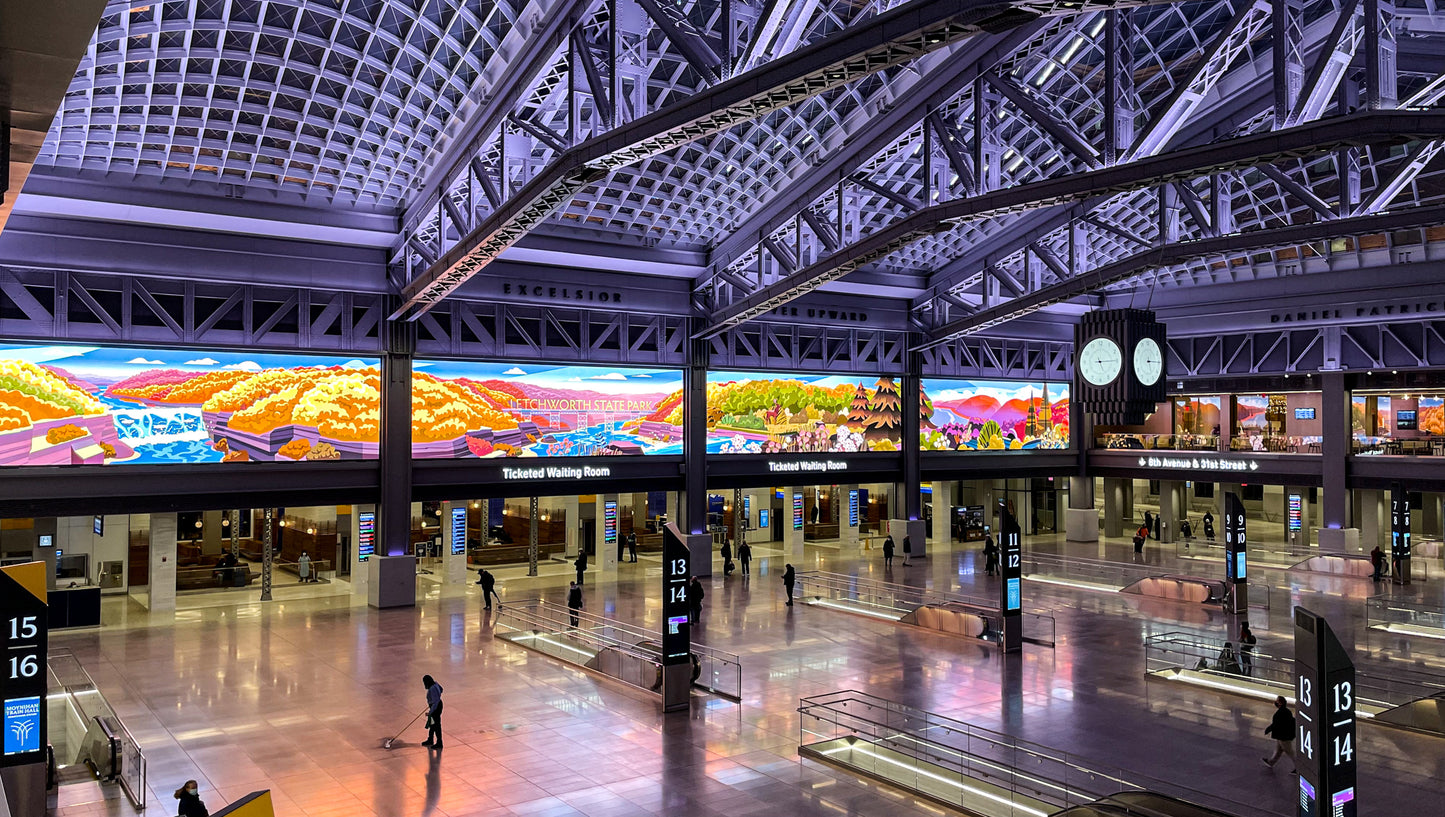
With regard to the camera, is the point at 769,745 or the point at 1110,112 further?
the point at 1110,112

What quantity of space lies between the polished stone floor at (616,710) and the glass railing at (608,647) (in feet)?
1.67

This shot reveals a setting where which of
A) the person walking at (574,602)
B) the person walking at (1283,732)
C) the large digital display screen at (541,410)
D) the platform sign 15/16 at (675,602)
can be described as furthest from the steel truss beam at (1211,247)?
the person walking at (574,602)

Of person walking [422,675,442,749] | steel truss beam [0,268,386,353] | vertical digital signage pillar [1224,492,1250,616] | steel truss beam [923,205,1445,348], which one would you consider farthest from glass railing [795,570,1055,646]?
steel truss beam [0,268,386,353]

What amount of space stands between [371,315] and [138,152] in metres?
9.03

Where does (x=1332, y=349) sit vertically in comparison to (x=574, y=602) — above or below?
above

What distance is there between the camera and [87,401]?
94.3 ft

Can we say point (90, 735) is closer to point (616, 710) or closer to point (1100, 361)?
point (616, 710)

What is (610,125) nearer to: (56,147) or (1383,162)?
(56,147)

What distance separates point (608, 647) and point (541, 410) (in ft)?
48.0

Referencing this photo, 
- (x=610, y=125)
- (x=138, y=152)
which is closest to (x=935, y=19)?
(x=610, y=125)

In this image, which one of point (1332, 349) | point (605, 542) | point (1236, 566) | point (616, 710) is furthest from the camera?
point (1332, 349)

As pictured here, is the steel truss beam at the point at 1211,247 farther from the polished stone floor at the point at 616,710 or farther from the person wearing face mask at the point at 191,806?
the person wearing face mask at the point at 191,806

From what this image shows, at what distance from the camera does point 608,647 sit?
23.8 meters

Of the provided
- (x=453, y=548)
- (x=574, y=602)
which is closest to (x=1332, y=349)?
(x=574, y=602)
